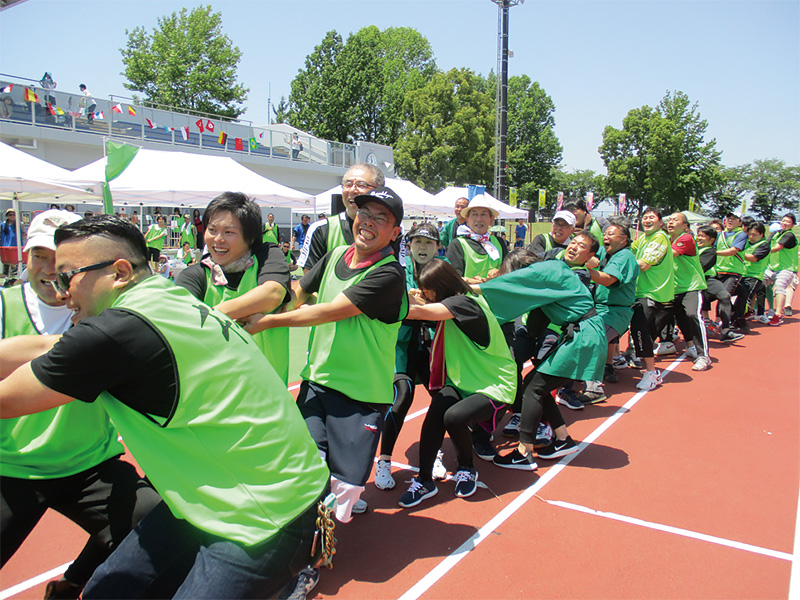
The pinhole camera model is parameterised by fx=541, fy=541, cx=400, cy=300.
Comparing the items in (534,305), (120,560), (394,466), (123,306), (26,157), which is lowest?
(394,466)

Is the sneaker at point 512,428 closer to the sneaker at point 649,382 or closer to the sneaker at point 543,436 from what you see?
the sneaker at point 543,436

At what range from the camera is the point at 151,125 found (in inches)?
949

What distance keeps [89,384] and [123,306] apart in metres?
0.24

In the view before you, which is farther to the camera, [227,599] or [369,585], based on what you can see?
[369,585]

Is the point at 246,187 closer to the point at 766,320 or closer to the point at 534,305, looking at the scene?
the point at 534,305

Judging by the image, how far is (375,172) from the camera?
12.2 feet

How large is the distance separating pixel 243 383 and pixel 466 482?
8.70 feet

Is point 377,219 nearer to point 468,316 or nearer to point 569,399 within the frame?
point 468,316

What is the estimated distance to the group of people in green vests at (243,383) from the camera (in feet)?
5.39

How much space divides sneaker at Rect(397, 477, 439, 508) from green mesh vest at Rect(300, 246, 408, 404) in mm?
1170

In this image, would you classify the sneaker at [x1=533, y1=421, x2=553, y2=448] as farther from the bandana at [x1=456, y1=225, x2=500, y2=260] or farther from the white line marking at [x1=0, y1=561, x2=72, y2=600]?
the white line marking at [x1=0, y1=561, x2=72, y2=600]

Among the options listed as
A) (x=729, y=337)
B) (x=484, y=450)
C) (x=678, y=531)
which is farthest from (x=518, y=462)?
(x=729, y=337)

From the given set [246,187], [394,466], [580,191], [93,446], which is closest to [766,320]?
[394,466]

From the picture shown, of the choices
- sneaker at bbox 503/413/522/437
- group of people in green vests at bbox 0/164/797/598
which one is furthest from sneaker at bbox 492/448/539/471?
sneaker at bbox 503/413/522/437
